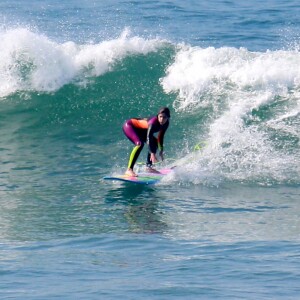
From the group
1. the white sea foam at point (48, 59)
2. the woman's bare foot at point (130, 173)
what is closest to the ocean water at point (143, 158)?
the white sea foam at point (48, 59)

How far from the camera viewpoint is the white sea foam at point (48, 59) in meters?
18.5

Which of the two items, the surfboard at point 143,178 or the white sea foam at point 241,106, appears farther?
the white sea foam at point 241,106

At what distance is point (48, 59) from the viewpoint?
18766mm

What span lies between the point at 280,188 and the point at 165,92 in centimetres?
546

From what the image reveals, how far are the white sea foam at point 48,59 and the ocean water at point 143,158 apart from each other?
28mm

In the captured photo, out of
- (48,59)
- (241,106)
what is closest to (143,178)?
(241,106)

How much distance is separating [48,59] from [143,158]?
482cm

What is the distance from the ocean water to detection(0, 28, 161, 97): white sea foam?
A: 0.03 meters

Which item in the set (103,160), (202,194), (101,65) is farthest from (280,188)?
(101,65)

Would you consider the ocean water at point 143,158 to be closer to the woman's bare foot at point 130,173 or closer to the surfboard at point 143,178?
the surfboard at point 143,178

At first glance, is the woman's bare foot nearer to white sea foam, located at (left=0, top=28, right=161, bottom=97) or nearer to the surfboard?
the surfboard

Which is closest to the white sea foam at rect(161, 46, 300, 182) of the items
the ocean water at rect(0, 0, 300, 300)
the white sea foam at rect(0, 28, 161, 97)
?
the ocean water at rect(0, 0, 300, 300)

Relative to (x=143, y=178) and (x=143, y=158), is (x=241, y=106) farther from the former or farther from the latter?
(x=143, y=178)

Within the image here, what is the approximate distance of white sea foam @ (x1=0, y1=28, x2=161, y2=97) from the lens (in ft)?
60.8
